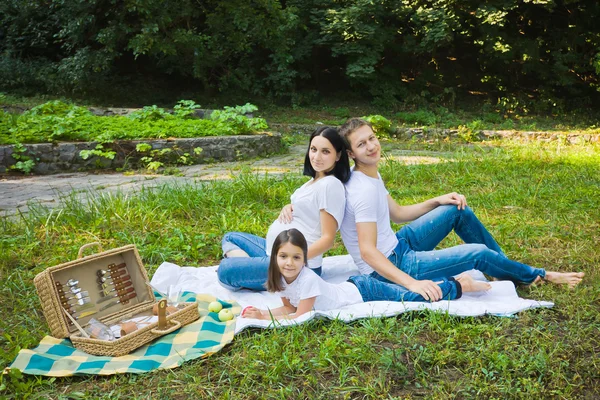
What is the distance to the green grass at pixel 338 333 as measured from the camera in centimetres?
246

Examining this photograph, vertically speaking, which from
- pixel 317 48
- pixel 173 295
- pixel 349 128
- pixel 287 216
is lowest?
pixel 173 295

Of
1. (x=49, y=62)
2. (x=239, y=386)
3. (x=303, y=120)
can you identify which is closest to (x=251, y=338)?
(x=239, y=386)

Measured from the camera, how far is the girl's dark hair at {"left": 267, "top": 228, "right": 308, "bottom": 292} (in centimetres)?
305

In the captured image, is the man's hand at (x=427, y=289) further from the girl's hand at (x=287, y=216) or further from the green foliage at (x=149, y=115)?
the green foliage at (x=149, y=115)

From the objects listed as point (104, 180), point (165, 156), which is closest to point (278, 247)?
point (104, 180)

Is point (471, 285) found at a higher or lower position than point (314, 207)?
lower

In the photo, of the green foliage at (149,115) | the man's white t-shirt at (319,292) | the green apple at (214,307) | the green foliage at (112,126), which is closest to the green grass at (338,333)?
the man's white t-shirt at (319,292)

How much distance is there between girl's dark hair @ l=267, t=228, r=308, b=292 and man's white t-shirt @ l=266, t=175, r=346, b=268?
0.26m

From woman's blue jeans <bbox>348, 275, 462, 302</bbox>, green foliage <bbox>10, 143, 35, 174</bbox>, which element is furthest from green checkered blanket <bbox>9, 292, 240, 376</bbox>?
green foliage <bbox>10, 143, 35, 174</bbox>

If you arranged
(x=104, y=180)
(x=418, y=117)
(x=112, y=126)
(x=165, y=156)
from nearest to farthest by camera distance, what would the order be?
(x=104, y=180) → (x=165, y=156) → (x=112, y=126) → (x=418, y=117)

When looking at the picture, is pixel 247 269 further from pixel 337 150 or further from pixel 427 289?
pixel 427 289

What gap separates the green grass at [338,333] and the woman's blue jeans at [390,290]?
0.53 ft

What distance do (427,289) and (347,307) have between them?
0.45 metres

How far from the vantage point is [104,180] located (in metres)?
7.18
